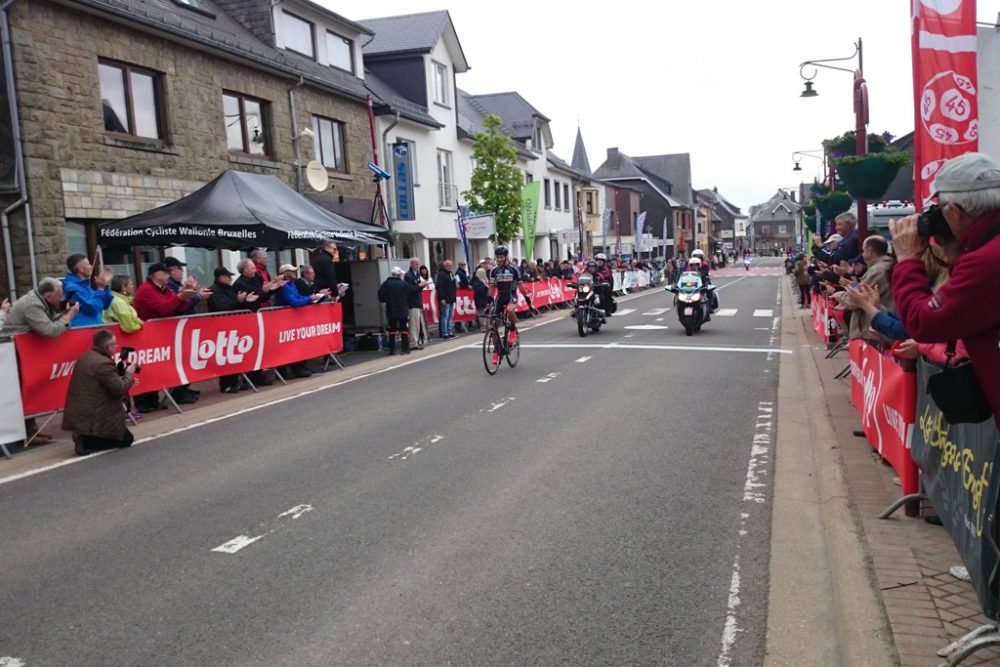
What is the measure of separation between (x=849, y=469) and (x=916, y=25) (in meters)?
4.04

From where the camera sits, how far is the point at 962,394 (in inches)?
121

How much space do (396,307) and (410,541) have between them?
11.2m

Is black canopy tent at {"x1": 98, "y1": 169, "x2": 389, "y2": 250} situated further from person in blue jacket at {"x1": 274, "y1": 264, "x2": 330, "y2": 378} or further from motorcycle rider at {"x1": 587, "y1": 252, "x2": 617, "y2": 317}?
motorcycle rider at {"x1": 587, "y1": 252, "x2": 617, "y2": 317}

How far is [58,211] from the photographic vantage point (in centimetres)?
1388

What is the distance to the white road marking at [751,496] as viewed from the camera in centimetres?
388

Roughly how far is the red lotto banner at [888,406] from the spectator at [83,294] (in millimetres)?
8416

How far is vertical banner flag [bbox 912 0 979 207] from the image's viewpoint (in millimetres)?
7223

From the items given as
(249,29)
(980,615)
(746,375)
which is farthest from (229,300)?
Result: (249,29)

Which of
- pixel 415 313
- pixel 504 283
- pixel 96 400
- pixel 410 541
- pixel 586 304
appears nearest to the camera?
pixel 410 541

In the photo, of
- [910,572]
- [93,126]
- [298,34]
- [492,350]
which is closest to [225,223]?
[93,126]

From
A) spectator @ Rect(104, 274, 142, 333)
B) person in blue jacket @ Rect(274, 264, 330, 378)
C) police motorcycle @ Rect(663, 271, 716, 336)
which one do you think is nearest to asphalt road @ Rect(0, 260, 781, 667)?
spectator @ Rect(104, 274, 142, 333)

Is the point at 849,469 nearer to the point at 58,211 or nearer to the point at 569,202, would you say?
the point at 58,211

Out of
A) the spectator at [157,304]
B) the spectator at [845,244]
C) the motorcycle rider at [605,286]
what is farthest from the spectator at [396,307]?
the spectator at [845,244]

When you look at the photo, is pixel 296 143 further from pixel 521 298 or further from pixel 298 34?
pixel 521 298
